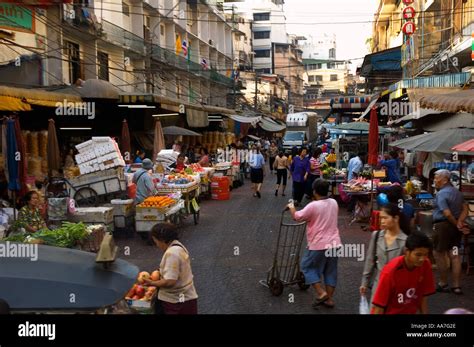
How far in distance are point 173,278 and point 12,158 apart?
6506 millimetres

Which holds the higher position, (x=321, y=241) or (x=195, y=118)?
(x=195, y=118)

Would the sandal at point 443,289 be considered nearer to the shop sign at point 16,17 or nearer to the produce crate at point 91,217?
the produce crate at point 91,217

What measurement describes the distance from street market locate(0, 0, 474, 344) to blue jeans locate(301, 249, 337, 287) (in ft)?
0.06

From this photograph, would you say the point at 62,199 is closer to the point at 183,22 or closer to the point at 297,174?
the point at 297,174

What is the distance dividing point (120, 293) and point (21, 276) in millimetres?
777

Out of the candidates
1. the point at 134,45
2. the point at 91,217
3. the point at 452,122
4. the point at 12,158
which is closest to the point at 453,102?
the point at 452,122

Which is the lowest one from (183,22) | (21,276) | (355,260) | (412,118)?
(355,260)

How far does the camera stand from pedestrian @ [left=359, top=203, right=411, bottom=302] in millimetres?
4996

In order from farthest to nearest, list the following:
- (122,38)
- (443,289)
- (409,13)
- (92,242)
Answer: (122,38), (409,13), (92,242), (443,289)

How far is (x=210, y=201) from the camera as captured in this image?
18.0m

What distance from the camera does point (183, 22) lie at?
45.3 m

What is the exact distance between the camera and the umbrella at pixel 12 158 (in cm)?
993

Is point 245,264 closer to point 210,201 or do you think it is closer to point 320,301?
point 320,301
